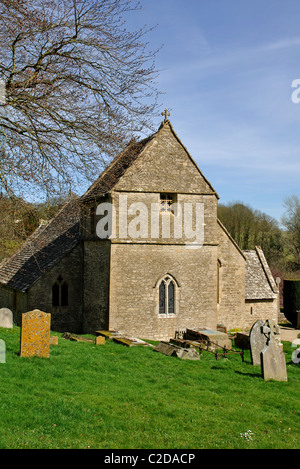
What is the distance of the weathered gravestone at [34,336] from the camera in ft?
34.3

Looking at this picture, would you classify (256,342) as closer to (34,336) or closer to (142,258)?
(142,258)

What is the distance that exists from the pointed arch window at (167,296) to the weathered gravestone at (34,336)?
25.6 feet

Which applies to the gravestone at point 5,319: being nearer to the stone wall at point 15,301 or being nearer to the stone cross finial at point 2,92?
the stone wall at point 15,301

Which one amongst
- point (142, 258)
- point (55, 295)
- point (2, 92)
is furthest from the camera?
point (55, 295)

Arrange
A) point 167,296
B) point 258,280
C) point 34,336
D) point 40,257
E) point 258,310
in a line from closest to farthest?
point 34,336
point 167,296
point 40,257
point 258,310
point 258,280

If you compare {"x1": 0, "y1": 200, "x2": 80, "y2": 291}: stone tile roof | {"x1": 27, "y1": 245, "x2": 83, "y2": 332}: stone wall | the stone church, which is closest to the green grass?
the stone church

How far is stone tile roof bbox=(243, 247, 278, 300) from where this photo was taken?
2480 cm

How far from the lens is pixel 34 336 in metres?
10.6

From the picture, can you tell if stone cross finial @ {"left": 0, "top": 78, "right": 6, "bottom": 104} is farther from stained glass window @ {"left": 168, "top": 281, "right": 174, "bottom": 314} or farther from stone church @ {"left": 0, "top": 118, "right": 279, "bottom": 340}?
stained glass window @ {"left": 168, "top": 281, "right": 174, "bottom": 314}

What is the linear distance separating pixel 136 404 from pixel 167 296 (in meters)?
9.96

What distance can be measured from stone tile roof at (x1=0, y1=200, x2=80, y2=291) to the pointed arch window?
4780 mm

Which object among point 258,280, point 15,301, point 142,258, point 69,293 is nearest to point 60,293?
point 69,293

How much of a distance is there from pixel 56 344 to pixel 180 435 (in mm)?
6970
